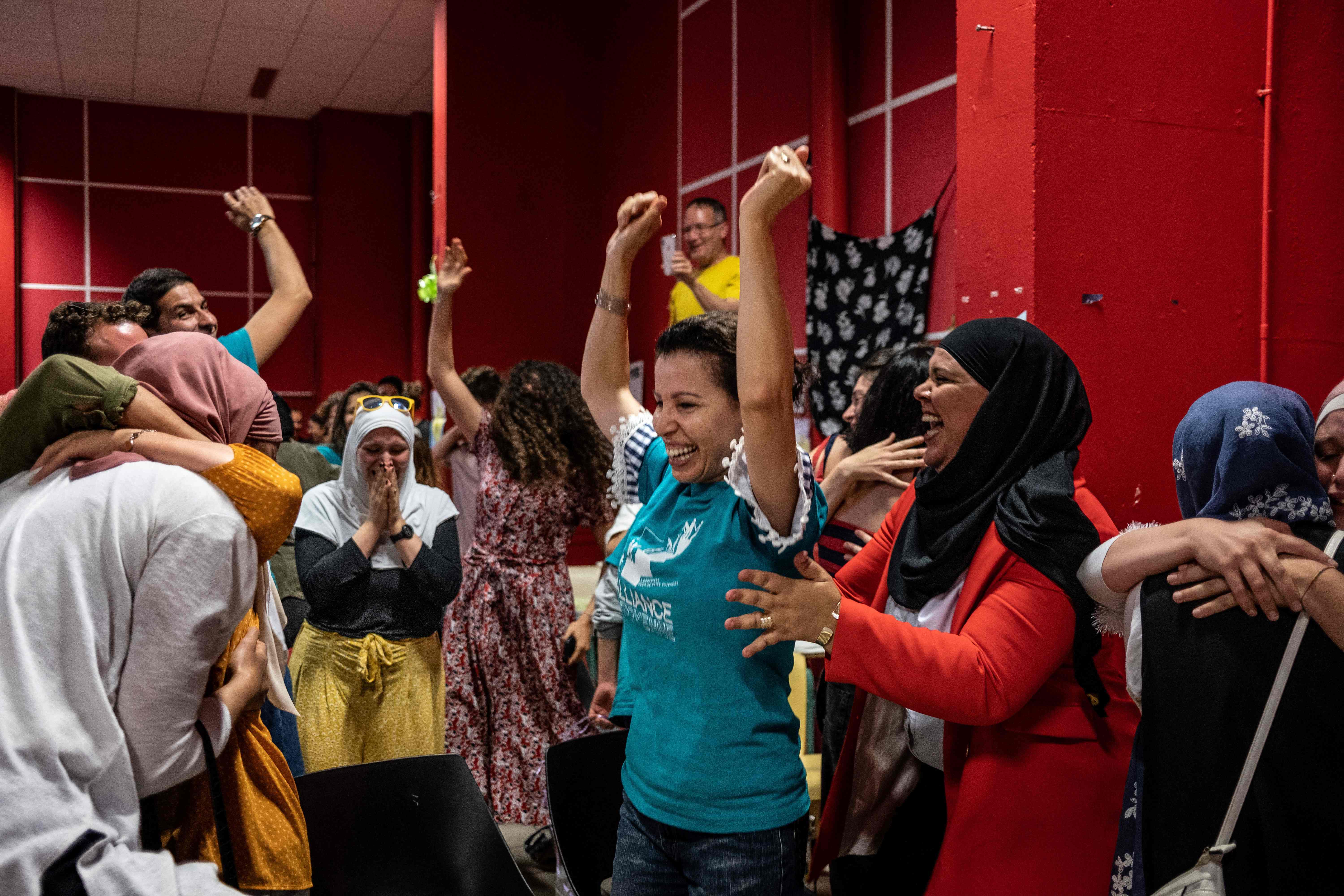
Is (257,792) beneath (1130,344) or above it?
beneath

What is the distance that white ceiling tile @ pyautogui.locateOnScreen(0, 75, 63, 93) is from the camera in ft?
26.8

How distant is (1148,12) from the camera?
2188 mm

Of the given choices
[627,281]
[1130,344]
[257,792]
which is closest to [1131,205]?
[1130,344]

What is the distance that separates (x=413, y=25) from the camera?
23.5ft

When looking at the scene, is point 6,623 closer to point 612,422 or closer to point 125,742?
point 125,742

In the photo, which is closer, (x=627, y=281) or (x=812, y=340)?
(x=627, y=281)

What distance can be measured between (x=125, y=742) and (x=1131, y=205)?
2.13m

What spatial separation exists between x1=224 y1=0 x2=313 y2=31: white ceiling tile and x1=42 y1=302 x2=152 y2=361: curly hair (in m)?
5.42

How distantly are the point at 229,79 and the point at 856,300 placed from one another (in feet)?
21.2

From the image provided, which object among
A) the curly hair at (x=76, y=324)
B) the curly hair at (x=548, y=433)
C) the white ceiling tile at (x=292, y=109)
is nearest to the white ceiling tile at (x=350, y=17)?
the white ceiling tile at (x=292, y=109)

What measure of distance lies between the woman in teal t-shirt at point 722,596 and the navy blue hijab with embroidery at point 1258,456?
50 cm

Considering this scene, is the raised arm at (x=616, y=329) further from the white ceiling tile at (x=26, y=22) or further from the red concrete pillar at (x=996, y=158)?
the white ceiling tile at (x=26, y=22)

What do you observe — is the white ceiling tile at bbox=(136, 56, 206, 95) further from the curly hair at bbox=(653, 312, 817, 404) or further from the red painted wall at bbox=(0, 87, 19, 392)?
the curly hair at bbox=(653, 312, 817, 404)

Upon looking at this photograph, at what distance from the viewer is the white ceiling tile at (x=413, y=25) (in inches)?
269
